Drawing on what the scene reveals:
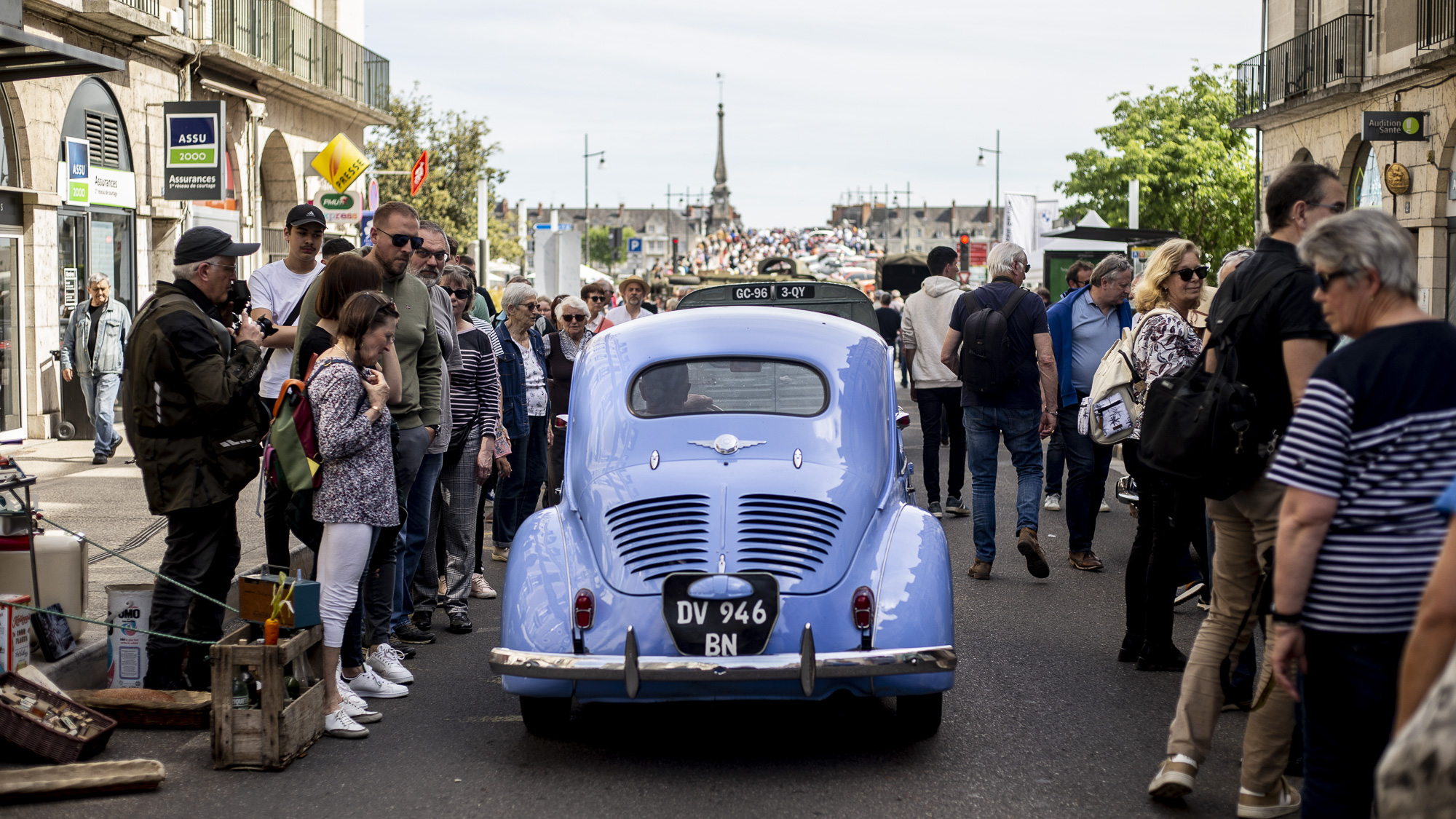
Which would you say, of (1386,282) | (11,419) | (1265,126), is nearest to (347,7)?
(11,419)

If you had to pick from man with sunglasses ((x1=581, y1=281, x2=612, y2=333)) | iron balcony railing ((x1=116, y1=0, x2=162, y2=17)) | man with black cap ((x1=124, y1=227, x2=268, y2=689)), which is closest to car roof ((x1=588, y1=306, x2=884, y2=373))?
man with black cap ((x1=124, y1=227, x2=268, y2=689))

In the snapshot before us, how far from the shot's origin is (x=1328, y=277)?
3.59m

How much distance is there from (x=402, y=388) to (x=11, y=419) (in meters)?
12.3

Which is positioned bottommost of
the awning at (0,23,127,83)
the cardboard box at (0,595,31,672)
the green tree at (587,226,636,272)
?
the cardboard box at (0,595,31,672)

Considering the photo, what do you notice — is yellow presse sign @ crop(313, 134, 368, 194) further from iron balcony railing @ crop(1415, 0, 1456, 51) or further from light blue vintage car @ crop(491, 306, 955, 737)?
light blue vintage car @ crop(491, 306, 955, 737)

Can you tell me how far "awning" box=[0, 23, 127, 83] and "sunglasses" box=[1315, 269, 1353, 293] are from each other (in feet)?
23.4

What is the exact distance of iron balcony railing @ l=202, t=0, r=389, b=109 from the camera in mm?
23422

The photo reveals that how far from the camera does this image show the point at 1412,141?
941 inches

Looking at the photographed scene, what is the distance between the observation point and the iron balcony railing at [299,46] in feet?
76.8

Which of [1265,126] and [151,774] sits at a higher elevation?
[1265,126]

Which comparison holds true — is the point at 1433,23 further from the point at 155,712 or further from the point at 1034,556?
the point at 155,712

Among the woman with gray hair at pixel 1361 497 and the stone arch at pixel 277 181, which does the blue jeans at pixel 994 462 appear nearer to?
the woman with gray hair at pixel 1361 497

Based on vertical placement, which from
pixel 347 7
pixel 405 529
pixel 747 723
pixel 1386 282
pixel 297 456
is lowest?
pixel 747 723

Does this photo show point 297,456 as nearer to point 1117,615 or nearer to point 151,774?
point 151,774
